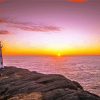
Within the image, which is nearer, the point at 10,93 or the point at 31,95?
the point at 31,95

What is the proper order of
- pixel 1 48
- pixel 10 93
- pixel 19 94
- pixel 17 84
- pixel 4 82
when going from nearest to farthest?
pixel 19 94, pixel 10 93, pixel 17 84, pixel 4 82, pixel 1 48

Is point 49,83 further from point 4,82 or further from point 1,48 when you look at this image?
point 1,48

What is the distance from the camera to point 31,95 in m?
23.3

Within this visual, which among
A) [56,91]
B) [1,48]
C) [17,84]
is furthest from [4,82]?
[1,48]

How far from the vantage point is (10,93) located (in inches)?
1024

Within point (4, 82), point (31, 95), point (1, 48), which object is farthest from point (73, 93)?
point (1, 48)

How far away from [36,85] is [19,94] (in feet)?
8.64

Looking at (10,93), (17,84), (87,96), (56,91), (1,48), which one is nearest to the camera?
(87,96)

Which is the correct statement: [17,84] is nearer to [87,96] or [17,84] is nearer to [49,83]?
[49,83]

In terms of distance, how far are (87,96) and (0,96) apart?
35.3 ft

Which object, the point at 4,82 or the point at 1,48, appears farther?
the point at 1,48

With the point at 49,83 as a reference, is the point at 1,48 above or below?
above

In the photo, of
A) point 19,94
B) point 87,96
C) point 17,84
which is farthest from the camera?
point 17,84

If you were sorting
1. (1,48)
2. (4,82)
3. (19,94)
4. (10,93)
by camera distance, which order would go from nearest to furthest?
(19,94) → (10,93) → (4,82) → (1,48)
